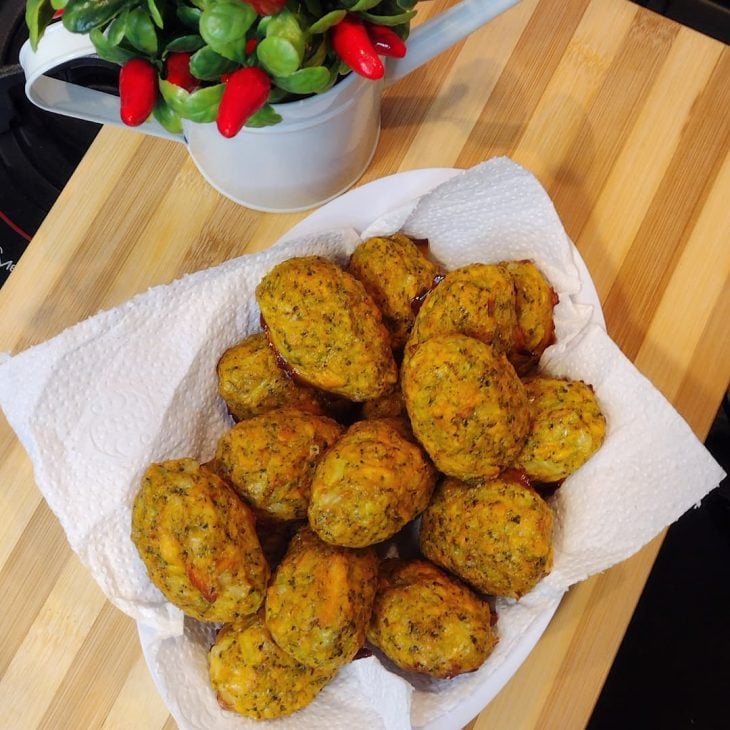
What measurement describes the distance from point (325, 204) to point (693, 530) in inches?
32.9

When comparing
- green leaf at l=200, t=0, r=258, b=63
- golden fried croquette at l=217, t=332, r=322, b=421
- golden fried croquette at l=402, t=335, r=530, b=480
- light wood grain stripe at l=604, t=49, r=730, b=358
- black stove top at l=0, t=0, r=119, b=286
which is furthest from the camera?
black stove top at l=0, t=0, r=119, b=286

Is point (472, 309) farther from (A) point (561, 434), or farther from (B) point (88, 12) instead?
(B) point (88, 12)

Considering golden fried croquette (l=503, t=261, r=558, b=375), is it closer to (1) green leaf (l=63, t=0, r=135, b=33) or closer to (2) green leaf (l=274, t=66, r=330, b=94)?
(2) green leaf (l=274, t=66, r=330, b=94)

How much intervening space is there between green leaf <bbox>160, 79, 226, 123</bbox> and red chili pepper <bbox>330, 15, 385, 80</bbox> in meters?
0.09

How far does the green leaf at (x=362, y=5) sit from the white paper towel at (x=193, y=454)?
0.21 m

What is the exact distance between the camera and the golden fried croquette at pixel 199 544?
65cm

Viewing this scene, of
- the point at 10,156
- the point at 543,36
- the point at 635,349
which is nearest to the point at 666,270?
the point at 635,349

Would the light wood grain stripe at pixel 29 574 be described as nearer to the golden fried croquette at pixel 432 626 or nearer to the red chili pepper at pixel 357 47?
the golden fried croquette at pixel 432 626

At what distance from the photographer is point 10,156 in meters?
1.11

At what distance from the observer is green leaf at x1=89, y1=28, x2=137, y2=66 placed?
58cm

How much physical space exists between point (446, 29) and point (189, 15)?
228 millimetres

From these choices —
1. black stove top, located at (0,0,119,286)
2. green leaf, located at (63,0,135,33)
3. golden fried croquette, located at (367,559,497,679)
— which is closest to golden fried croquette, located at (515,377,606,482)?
golden fried croquette, located at (367,559,497,679)

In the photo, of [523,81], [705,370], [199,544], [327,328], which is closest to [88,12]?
[327,328]

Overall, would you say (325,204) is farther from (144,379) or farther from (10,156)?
(10,156)
